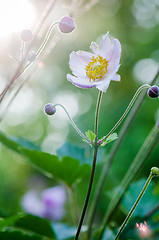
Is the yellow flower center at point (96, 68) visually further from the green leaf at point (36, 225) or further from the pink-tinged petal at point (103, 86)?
the green leaf at point (36, 225)

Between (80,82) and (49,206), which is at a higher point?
(80,82)

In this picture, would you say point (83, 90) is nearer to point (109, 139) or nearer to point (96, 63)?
point (96, 63)

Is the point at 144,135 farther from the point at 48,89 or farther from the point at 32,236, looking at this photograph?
the point at 48,89

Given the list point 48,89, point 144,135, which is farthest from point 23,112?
point 144,135

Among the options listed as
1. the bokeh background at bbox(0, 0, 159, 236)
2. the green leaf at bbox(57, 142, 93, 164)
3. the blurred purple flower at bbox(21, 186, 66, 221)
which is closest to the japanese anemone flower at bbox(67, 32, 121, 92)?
the green leaf at bbox(57, 142, 93, 164)

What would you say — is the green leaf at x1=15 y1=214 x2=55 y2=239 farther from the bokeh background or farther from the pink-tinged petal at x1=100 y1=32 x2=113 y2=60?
the bokeh background

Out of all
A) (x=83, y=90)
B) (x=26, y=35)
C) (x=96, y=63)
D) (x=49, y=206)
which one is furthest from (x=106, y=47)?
(x=83, y=90)

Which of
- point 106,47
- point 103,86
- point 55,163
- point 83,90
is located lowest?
point 55,163

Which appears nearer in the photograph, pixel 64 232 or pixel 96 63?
pixel 96 63
